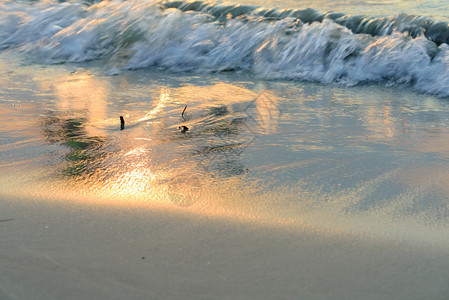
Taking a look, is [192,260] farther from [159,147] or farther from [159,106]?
[159,106]

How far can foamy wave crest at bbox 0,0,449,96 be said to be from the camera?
4180 mm

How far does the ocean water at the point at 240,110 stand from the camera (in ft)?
5.07

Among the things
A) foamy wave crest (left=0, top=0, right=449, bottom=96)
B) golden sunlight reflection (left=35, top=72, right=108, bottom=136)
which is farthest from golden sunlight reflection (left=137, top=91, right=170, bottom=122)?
foamy wave crest (left=0, top=0, right=449, bottom=96)

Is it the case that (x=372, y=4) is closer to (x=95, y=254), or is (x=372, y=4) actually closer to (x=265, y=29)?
(x=265, y=29)

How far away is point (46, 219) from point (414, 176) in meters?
1.45

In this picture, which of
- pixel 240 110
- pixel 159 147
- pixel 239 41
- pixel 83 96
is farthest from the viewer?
pixel 239 41

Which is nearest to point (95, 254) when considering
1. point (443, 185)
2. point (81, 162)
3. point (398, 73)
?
point (81, 162)

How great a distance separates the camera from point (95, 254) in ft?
3.80

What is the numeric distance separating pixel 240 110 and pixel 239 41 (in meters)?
2.33

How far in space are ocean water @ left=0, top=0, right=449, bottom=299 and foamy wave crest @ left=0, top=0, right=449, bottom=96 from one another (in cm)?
2

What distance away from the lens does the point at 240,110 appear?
9.74 ft

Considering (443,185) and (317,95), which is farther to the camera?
(317,95)

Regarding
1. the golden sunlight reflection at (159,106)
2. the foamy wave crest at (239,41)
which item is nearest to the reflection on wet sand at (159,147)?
the golden sunlight reflection at (159,106)

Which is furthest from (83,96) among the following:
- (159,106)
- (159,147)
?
(159,147)
